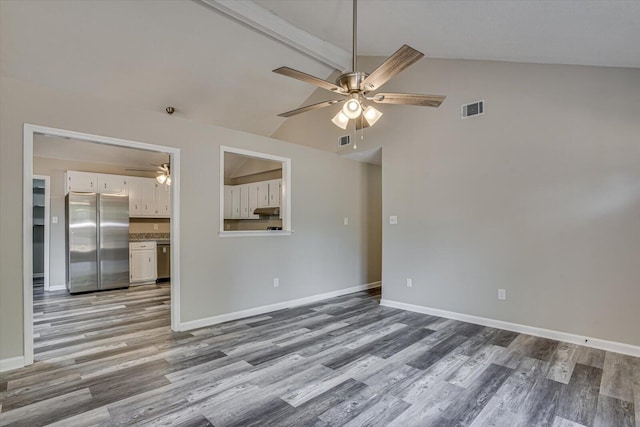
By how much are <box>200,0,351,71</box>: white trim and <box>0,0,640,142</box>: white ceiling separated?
0.11m

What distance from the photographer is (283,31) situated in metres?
4.42

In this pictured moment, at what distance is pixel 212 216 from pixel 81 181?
421cm

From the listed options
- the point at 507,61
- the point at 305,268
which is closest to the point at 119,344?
the point at 305,268

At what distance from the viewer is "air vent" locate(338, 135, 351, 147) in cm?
559

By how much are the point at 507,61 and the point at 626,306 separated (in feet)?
9.48

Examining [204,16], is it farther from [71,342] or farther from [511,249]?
[511,249]

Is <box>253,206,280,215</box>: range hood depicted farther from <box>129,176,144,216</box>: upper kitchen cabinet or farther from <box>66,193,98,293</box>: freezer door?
<box>66,193,98,293</box>: freezer door

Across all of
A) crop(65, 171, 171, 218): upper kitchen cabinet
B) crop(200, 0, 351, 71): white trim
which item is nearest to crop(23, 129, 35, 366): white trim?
crop(200, 0, 351, 71): white trim

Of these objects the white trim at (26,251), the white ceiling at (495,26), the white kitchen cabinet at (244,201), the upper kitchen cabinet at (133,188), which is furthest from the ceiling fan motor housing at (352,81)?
the white kitchen cabinet at (244,201)

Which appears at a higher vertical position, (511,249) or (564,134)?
(564,134)

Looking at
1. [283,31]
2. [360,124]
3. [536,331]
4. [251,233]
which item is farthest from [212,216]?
[536,331]

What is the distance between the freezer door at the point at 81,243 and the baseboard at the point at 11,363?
3428 millimetres

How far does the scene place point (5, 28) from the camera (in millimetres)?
3475

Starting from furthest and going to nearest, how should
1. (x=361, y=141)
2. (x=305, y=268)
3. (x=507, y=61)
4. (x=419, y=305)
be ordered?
(x=361, y=141) < (x=305, y=268) < (x=419, y=305) < (x=507, y=61)
